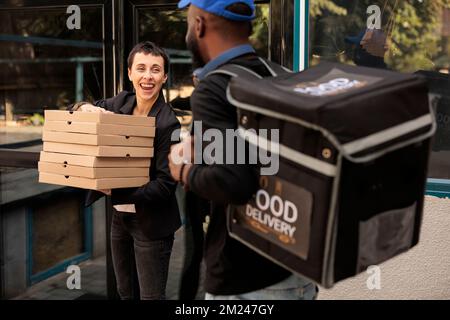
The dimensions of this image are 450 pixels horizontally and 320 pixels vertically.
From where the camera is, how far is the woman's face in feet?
10.7

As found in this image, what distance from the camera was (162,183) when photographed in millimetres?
3111

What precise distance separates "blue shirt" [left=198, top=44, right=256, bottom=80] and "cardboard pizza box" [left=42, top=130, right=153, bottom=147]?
3.20 ft

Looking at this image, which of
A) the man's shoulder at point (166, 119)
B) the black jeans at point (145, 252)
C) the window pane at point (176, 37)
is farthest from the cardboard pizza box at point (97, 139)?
the window pane at point (176, 37)

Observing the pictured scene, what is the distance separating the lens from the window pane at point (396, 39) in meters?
3.67

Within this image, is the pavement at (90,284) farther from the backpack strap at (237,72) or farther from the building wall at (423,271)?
the backpack strap at (237,72)

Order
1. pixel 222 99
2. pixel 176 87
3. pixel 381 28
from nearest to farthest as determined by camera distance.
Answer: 1. pixel 222 99
2. pixel 381 28
3. pixel 176 87

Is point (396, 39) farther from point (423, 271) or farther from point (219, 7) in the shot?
point (219, 7)

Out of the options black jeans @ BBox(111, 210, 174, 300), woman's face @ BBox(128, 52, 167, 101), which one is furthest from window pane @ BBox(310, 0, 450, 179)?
black jeans @ BBox(111, 210, 174, 300)

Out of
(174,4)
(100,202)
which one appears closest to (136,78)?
(174,4)

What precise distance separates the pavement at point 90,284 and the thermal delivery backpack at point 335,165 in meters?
2.83

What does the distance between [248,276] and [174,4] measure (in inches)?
103

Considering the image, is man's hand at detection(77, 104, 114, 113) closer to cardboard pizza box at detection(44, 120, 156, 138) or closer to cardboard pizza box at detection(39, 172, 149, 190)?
cardboard pizza box at detection(44, 120, 156, 138)

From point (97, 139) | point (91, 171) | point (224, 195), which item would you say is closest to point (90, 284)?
point (91, 171)
